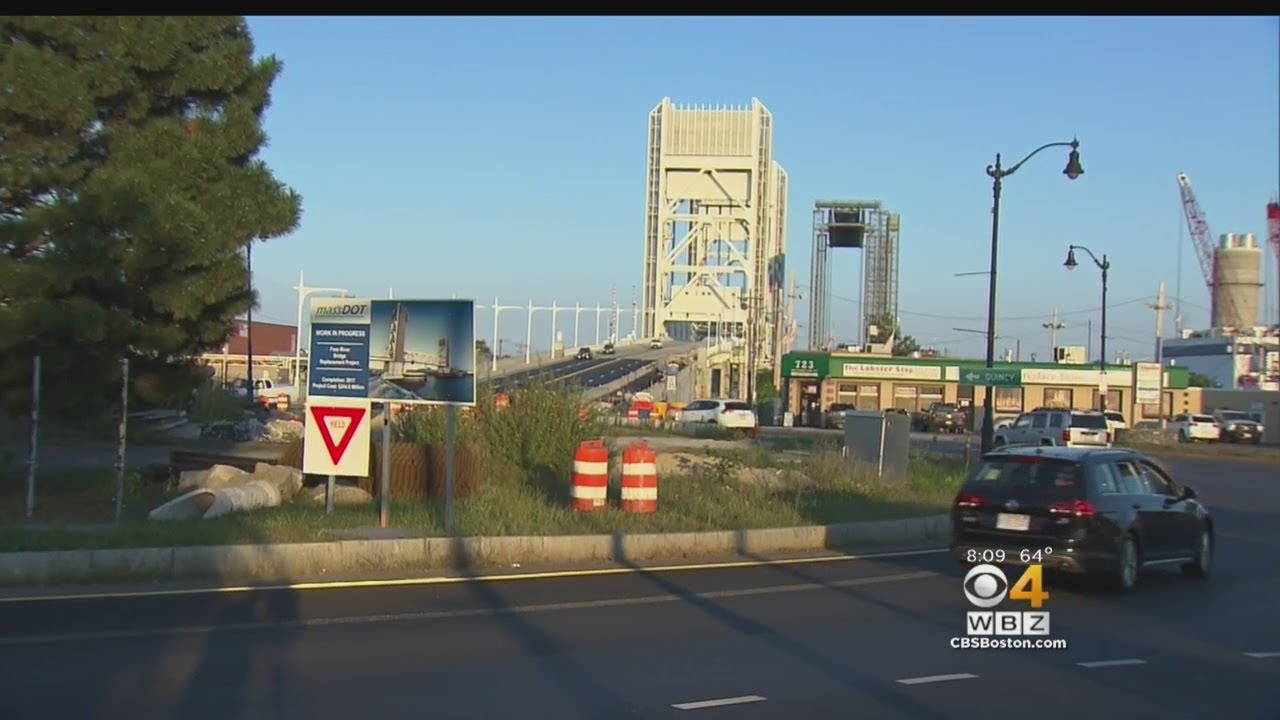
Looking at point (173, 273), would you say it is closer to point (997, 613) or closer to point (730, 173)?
point (997, 613)

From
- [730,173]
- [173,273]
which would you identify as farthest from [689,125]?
[173,273]

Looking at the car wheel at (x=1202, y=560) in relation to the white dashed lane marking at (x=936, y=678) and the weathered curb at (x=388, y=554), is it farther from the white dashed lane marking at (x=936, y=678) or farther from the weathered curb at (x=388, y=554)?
the white dashed lane marking at (x=936, y=678)

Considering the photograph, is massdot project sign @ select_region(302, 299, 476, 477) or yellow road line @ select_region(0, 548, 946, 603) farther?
massdot project sign @ select_region(302, 299, 476, 477)

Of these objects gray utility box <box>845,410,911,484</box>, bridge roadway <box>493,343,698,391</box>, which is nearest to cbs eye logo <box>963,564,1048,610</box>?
gray utility box <box>845,410,911,484</box>

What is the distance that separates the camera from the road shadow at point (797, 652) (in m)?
8.51

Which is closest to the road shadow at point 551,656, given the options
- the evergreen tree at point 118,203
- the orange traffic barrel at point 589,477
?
the orange traffic barrel at point 589,477

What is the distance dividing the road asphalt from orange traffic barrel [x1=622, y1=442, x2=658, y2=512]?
12.6 ft

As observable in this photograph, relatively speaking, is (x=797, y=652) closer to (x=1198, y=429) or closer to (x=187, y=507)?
(x=187, y=507)

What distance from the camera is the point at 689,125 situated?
144750 millimetres

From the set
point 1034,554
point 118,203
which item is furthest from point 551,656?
point 118,203

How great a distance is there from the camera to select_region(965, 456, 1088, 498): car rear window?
13.6 meters

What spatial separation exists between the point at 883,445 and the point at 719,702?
55.2 feet

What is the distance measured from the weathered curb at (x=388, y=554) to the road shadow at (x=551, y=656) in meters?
0.74

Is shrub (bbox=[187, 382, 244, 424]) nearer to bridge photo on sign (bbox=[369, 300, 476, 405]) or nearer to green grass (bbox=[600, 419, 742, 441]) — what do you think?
green grass (bbox=[600, 419, 742, 441])
